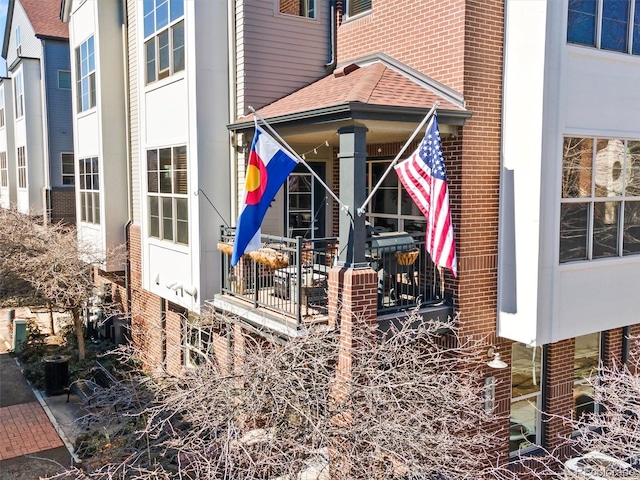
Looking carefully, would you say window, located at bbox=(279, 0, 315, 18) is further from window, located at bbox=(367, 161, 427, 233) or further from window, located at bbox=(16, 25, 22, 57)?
window, located at bbox=(16, 25, 22, 57)

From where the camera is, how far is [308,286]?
8852 millimetres

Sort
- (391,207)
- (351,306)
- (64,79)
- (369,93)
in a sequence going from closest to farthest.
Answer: (351,306) → (369,93) → (391,207) → (64,79)

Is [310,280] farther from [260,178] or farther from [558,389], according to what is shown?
[558,389]

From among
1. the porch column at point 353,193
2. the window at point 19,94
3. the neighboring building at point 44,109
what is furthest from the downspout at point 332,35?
the window at point 19,94

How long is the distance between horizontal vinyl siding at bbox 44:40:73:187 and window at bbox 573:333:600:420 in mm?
21557

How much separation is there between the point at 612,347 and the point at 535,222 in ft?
13.4

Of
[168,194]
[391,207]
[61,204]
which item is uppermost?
[168,194]

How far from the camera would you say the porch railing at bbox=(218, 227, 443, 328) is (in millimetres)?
8430

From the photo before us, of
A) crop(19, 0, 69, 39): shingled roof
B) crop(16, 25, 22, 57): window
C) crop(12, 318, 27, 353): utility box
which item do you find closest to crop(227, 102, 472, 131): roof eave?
crop(12, 318, 27, 353): utility box

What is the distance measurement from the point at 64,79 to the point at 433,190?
848 inches

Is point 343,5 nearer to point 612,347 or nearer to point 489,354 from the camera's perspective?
point 489,354

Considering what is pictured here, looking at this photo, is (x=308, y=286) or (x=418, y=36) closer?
(x=308, y=286)

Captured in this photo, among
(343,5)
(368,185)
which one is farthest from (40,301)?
(343,5)

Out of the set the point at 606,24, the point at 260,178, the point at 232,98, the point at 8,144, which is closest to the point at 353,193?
the point at 260,178
